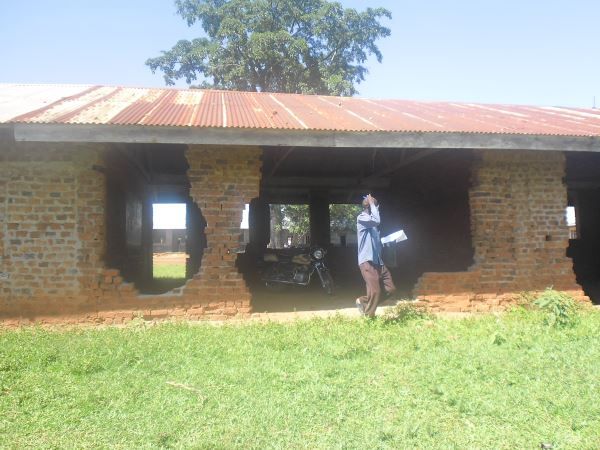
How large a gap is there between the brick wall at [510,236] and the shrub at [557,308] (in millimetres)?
436

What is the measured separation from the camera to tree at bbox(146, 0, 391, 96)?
20.8 m

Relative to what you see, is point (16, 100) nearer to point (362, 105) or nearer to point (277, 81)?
point (362, 105)

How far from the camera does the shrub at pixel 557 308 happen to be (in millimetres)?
5527

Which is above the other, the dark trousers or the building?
the building

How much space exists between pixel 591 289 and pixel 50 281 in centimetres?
1051

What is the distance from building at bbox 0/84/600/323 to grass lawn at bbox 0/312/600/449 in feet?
3.00

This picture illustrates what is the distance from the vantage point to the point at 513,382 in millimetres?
3607

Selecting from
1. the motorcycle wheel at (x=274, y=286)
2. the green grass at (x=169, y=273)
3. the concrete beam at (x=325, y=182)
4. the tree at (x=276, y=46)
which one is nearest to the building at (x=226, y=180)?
the concrete beam at (x=325, y=182)

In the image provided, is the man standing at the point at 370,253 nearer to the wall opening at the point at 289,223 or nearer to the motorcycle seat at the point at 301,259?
the motorcycle seat at the point at 301,259

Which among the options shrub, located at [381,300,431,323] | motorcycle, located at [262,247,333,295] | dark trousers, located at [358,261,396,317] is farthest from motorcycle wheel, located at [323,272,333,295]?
dark trousers, located at [358,261,396,317]

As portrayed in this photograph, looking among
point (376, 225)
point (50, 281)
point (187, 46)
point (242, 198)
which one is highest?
point (187, 46)

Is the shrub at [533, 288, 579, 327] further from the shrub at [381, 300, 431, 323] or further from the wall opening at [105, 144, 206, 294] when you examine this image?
the wall opening at [105, 144, 206, 294]

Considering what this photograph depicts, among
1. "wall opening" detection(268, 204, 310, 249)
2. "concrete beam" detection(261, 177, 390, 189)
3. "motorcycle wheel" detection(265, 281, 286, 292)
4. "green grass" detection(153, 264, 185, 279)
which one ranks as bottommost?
"green grass" detection(153, 264, 185, 279)

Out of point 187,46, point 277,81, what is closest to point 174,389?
point 277,81
